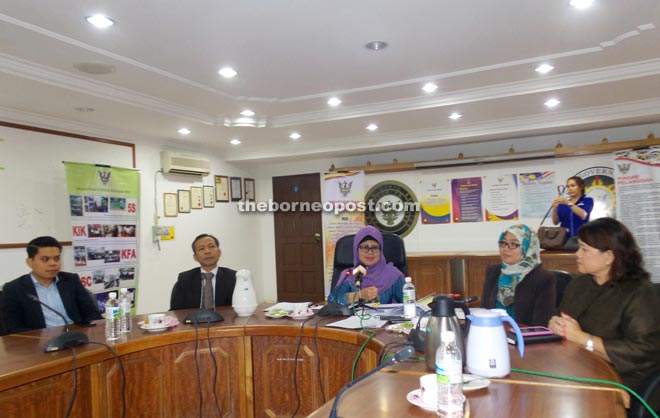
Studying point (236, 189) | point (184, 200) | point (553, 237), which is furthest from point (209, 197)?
point (553, 237)

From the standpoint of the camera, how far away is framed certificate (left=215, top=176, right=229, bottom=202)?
6.45m

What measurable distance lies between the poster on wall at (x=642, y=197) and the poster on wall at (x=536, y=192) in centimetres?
69

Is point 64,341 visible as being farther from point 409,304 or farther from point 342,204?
point 342,204

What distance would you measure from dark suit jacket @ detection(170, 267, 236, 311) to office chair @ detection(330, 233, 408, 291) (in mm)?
767

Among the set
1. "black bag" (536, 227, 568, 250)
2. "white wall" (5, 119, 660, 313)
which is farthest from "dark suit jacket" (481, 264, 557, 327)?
"white wall" (5, 119, 660, 313)

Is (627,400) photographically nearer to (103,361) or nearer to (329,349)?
(329,349)

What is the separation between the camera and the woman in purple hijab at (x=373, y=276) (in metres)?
3.02

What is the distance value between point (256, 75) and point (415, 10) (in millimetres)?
1452

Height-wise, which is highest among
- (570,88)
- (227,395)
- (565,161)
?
(570,88)

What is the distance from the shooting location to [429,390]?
3.92 ft

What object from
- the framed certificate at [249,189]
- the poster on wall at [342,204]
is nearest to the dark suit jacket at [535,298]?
the poster on wall at [342,204]

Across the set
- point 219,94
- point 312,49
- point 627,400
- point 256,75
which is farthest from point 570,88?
point 627,400

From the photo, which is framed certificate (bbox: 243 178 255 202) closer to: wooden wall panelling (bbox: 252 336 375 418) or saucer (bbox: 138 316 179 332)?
saucer (bbox: 138 316 179 332)

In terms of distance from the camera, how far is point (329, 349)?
2.32 metres
